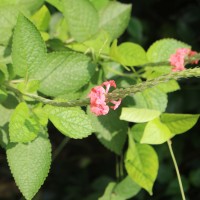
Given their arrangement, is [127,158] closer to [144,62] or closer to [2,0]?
[144,62]

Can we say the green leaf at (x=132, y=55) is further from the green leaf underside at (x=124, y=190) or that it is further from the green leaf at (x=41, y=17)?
the green leaf underside at (x=124, y=190)

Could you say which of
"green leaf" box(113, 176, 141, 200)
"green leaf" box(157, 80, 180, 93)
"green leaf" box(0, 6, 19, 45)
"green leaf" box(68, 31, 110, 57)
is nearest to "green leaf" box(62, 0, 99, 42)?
"green leaf" box(68, 31, 110, 57)

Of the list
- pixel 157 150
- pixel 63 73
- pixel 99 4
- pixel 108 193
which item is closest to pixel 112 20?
pixel 99 4

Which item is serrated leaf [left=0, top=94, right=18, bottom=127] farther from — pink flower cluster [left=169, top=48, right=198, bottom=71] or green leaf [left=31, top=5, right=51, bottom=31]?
pink flower cluster [left=169, top=48, right=198, bottom=71]

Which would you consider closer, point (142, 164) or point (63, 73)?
point (63, 73)

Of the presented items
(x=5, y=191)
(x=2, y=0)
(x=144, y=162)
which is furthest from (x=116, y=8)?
(x=5, y=191)

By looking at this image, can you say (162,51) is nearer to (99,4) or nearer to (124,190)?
(99,4)
